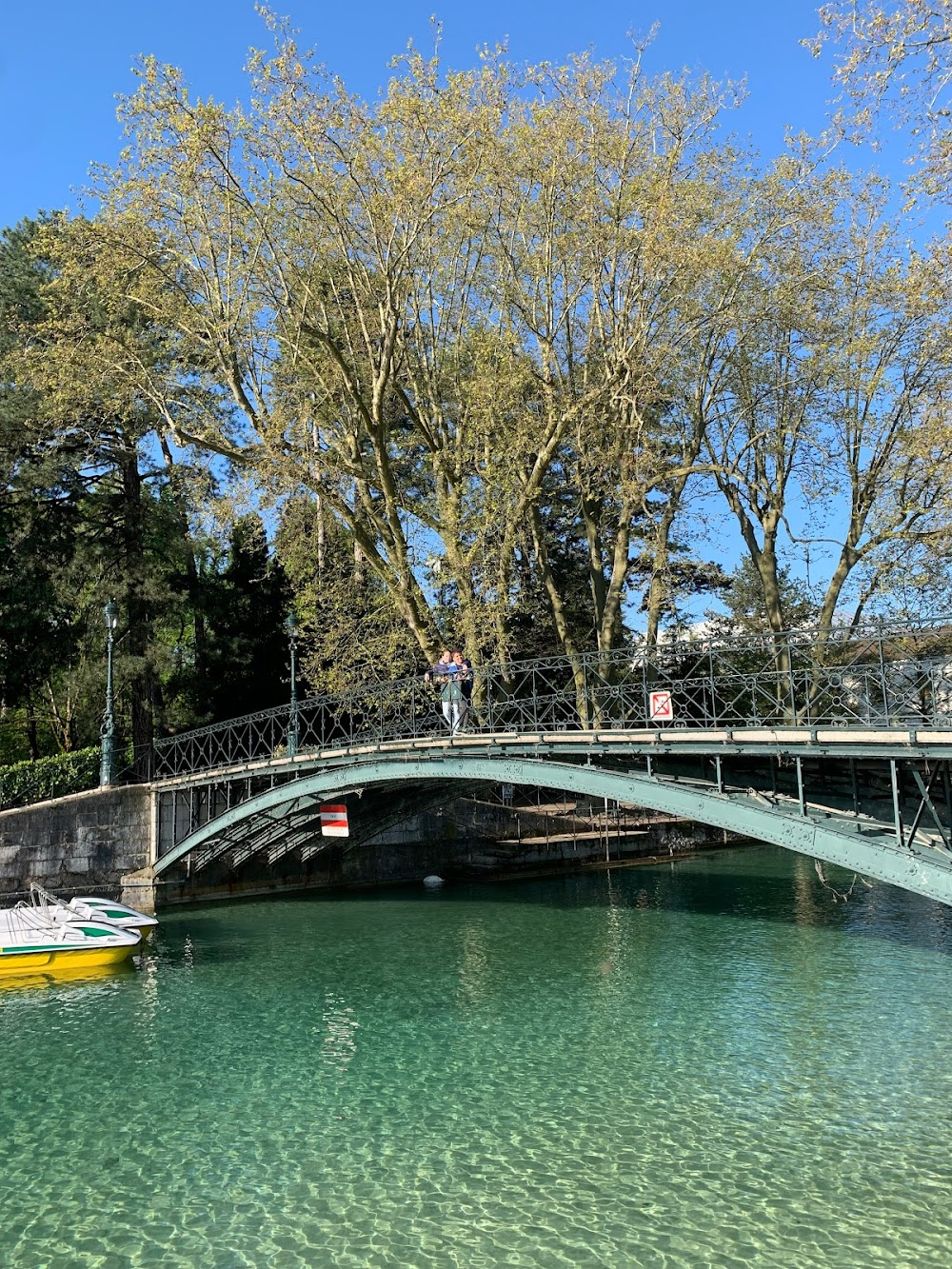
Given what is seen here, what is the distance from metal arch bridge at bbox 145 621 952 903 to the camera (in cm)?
1059

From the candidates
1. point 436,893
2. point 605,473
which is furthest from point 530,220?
point 436,893

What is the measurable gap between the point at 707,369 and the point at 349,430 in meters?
7.66

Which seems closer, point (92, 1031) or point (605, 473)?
point (92, 1031)

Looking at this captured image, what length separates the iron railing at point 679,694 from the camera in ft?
37.2

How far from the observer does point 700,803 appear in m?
12.5

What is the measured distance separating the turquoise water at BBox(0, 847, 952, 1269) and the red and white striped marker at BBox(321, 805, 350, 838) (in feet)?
13.2

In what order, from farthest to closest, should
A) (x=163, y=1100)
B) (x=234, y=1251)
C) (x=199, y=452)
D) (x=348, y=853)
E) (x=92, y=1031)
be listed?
(x=348, y=853) < (x=199, y=452) < (x=92, y=1031) < (x=163, y=1100) < (x=234, y=1251)

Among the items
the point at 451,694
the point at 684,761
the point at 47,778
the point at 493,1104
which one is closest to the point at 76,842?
the point at 47,778

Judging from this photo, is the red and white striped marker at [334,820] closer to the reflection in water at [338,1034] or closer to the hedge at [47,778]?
the hedge at [47,778]

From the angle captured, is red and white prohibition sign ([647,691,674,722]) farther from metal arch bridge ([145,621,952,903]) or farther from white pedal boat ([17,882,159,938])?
white pedal boat ([17,882,159,938])

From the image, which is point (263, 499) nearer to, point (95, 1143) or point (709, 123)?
point (709, 123)

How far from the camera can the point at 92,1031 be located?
503 inches

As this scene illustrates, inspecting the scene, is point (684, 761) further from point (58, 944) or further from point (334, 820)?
point (58, 944)

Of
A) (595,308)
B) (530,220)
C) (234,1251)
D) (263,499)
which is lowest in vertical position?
(234,1251)
